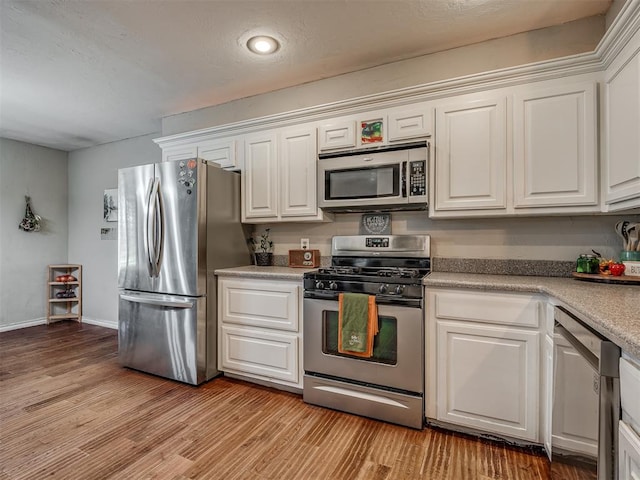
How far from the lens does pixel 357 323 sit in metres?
2.15

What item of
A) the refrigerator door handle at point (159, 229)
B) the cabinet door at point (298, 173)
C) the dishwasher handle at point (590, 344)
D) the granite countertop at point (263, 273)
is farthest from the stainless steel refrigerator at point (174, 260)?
the dishwasher handle at point (590, 344)

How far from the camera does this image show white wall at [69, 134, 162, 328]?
4465 mm

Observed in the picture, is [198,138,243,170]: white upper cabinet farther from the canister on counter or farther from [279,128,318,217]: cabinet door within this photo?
the canister on counter

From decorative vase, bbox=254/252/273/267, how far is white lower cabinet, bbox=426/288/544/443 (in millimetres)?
1601

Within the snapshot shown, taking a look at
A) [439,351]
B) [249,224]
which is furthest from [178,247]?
[439,351]

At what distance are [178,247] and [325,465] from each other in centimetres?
186

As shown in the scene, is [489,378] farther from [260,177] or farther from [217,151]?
[217,151]

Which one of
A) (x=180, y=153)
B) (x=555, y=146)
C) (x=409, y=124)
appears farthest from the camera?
(x=180, y=153)

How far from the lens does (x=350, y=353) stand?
2.21 meters

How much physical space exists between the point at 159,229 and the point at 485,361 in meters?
2.53

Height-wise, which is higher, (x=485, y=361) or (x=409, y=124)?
(x=409, y=124)

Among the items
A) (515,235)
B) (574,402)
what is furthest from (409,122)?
(574,402)

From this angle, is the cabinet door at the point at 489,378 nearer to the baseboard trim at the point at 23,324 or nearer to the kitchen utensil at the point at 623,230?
the kitchen utensil at the point at 623,230

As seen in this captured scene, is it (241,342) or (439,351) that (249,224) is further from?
(439,351)
